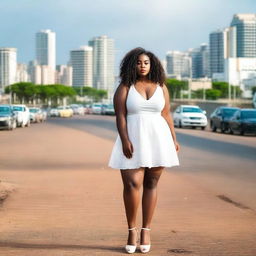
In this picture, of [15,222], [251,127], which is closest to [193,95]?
[251,127]

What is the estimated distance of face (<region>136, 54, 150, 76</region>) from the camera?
721 centimetres

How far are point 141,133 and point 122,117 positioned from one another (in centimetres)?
23

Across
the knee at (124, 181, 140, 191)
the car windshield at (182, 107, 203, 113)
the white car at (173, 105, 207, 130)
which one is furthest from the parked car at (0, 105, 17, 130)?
the knee at (124, 181, 140, 191)

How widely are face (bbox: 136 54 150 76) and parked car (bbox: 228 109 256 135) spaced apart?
2953 cm

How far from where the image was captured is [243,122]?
121 feet

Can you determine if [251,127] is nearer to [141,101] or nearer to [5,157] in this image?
[5,157]

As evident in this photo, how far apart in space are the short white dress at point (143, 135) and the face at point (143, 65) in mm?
173

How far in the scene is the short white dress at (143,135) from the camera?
7078mm

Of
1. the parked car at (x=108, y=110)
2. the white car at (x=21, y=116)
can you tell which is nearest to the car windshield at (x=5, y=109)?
the white car at (x=21, y=116)

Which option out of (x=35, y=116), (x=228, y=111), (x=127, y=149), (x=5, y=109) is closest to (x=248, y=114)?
(x=228, y=111)

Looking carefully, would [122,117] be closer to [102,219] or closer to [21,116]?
[102,219]

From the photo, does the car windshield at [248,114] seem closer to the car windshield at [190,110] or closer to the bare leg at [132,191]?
the car windshield at [190,110]

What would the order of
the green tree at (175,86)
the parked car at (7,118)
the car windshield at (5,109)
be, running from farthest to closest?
the green tree at (175,86) < the car windshield at (5,109) < the parked car at (7,118)

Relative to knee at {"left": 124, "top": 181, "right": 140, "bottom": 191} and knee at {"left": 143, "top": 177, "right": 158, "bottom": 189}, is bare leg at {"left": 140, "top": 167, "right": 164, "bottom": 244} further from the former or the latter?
knee at {"left": 124, "top": 181, "right": 140, "bottom": 191}
